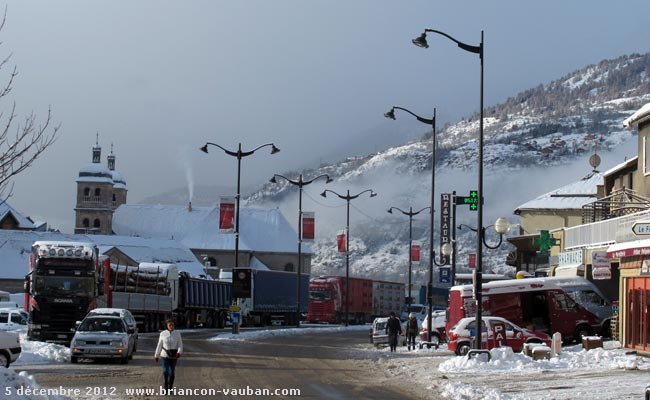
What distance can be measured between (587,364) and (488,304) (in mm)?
12084

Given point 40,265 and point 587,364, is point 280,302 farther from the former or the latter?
point 587,364

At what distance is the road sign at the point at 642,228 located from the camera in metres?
30.4

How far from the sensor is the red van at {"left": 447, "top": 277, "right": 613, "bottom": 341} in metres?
41.0

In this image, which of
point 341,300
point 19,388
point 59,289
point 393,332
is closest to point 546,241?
point 393,332

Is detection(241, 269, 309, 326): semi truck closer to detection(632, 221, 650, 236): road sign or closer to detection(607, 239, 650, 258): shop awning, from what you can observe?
detection(607, 239, 650, 258): shop awning

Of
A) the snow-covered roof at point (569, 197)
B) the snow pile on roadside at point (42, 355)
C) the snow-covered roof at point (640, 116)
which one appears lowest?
the snow pile on roadside at point (42, 355)

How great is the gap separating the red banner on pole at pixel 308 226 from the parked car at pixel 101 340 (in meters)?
32.8

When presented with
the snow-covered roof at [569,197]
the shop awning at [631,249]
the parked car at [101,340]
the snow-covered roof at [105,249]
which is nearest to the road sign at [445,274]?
the shop awning at [631,249]

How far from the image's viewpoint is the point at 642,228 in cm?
3052

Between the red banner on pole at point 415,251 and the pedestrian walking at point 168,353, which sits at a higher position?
the red banner on pole at point 415,251

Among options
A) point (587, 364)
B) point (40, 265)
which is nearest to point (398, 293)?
point (40, 265)

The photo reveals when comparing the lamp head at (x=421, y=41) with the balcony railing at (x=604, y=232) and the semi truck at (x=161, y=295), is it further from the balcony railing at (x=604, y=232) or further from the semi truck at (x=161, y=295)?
the semi truck at (x=161, y=295)

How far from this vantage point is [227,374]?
28.1 metres

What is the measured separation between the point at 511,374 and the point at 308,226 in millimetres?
38744
